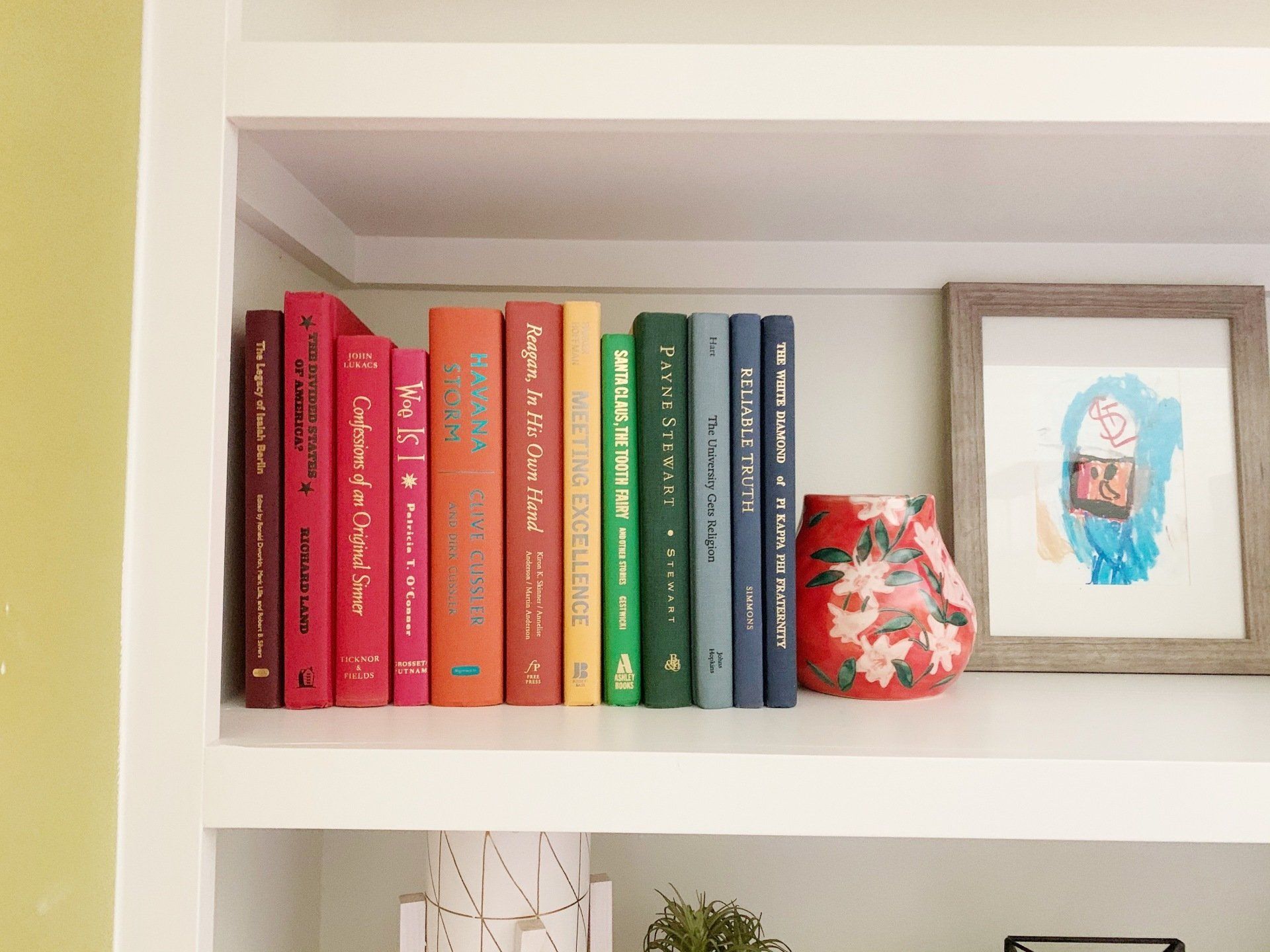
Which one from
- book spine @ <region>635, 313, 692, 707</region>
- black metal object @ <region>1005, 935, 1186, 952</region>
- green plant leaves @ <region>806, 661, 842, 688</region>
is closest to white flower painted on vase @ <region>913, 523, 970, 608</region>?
green plant leaves @ <region>806, 661, 842, 688</region>

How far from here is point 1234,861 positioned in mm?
899

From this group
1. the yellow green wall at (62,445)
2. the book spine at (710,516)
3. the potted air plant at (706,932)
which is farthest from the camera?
the potted air plant at (706,932)

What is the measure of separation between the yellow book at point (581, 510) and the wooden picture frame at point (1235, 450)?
0.41 meters

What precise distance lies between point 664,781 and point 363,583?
0.26 metres

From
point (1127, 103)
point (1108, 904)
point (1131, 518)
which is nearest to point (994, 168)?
point (1127, 103)

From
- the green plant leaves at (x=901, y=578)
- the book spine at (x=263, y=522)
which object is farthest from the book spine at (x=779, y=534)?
the book spine at (x=263, y=522)

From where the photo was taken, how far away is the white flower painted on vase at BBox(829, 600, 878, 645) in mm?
695

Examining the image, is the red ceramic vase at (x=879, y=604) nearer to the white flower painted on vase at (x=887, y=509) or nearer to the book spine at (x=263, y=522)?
the white flower painted on vase at (x=887, y=509)

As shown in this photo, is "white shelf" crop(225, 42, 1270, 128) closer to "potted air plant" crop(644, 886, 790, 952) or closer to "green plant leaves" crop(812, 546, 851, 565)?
"green plant leaves" crop(812, 546, 851, 565)

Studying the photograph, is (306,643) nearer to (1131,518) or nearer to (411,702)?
(411,702)

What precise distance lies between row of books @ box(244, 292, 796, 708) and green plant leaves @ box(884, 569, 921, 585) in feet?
0.35

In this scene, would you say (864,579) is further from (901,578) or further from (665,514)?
(665,514)

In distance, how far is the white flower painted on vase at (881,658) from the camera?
691 mm

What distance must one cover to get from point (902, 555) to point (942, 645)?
3.0 inches
